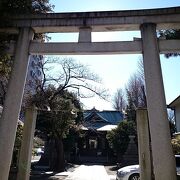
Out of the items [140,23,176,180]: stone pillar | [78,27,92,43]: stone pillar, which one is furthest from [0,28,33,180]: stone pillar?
[140,23,176,180]: stone pillar

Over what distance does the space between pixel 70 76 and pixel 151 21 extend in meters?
13.9

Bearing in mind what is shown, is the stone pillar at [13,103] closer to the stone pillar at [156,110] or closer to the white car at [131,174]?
the stone pillar at [156,110]

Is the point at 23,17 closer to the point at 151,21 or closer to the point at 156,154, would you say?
the point at 151,21

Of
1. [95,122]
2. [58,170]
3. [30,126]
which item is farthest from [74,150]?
[30,126]

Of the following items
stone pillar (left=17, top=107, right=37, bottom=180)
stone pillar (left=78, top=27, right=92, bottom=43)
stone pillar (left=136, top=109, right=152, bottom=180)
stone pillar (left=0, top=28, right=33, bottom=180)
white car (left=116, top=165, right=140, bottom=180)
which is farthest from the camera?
white car (left=116, top=165, right=140, bottom=180)

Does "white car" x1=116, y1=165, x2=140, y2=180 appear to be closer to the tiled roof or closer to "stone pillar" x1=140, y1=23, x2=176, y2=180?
"stone pillar" x1=140, y1=23, x2=176, y2=180

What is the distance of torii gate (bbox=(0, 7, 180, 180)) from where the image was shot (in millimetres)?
7250

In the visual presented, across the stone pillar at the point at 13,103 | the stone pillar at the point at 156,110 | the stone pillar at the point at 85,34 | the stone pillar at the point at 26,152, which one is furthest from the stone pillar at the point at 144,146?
the stone pillar at the point at 13,103

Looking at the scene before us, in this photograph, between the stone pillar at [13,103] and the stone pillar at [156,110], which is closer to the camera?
the stone pillar at [156,110]

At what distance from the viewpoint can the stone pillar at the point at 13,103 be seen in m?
7.52

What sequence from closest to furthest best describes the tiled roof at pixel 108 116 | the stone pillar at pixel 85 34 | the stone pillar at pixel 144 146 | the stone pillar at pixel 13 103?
the stone pillar at pixel 13 103 → the stone pillar at pixel 85 34 → the stone pillar at pixel 144 146 → the tiled roof at pixel 108 116

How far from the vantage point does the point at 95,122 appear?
3919cm

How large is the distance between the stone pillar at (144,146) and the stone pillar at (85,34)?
423 centimetres

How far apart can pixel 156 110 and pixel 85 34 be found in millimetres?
3628
